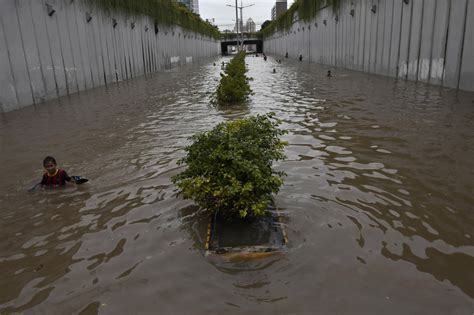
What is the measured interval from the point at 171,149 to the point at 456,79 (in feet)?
37.2

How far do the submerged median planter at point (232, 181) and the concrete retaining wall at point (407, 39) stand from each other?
11.8 meters

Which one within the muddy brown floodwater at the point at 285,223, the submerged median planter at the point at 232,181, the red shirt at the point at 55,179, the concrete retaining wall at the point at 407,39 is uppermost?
the concrete retaining wall at the point at 407,39

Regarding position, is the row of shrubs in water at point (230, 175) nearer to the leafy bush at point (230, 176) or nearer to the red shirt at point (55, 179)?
the leafy bush at point (230, 176)

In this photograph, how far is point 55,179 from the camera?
5906mm

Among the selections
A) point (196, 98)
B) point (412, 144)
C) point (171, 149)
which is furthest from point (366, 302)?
point (196, 98)

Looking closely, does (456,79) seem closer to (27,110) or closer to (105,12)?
(27,110)

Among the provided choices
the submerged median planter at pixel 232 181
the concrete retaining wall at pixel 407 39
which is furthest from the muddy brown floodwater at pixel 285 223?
the concrete retaining wall at pixel 407 39

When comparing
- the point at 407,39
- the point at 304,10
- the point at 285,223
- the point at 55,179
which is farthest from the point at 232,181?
the point at 304,10

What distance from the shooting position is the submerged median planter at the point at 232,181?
14.0ft

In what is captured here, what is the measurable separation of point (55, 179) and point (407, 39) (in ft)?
55.2

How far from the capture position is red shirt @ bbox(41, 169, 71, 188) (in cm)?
589

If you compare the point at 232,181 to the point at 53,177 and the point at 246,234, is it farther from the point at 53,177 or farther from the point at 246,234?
the point at 53,177

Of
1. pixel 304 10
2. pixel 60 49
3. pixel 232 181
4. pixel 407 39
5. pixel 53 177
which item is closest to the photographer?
pixel 232 181

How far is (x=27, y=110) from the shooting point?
13.6 m
